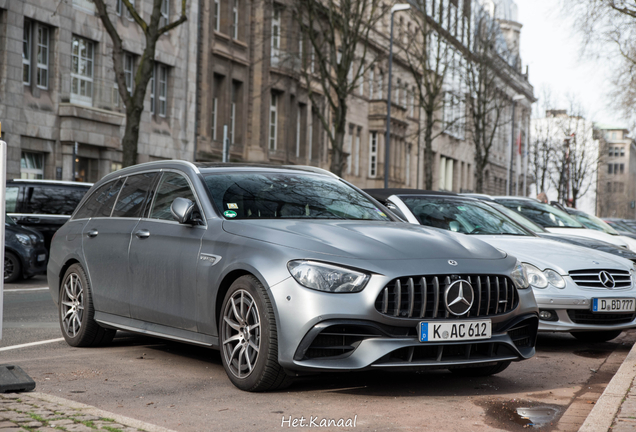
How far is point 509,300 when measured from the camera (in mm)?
6324

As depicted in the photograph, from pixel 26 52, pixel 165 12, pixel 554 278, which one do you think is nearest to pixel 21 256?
pixel 554 278

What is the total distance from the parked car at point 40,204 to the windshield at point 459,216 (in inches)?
438

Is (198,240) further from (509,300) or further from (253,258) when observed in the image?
(509,300)

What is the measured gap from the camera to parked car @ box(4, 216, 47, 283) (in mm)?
16891

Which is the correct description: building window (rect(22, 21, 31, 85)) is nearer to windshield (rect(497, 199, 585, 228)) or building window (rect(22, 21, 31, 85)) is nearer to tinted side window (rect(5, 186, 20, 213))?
tinted side window (rect(5, 186, 20, 213))

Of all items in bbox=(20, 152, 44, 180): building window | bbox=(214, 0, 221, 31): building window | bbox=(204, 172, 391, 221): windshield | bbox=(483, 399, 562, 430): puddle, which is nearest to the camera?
A: bbox=(483, 399, 562, 430): puddle

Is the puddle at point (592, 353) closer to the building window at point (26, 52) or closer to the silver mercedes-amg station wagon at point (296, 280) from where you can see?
the silver mercedes-amg station wagon at point (296, 280)

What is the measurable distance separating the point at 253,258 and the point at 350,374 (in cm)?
152

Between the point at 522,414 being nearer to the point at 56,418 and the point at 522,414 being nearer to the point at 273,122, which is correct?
the point at 56,418

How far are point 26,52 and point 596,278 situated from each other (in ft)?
73.4

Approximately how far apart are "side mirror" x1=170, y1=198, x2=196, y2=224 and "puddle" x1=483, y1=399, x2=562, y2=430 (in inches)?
99.7

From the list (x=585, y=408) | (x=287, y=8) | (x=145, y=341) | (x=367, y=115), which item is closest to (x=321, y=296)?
(x=585, y=408)

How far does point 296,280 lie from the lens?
19.0ft

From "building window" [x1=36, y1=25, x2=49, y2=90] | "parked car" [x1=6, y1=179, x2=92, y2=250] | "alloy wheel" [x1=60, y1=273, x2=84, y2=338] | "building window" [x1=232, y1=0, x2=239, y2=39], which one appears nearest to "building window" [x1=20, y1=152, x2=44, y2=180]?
"building window" [x1=36, y1=25, x2=49, y2=90]
